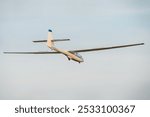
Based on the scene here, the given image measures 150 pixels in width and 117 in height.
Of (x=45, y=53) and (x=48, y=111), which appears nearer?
(x=48, y=111)

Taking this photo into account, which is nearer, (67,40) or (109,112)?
(109,112)

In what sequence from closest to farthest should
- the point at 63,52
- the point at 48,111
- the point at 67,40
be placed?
the point at 48,111 → the point at 67,40 → the point at 63,52

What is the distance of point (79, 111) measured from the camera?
10445 millimetres

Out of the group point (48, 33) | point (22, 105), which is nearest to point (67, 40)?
point (48, 33)

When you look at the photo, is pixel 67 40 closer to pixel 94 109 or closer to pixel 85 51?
pixel 85 51

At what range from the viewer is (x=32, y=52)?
14.1 metres

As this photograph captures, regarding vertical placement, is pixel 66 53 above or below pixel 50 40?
below

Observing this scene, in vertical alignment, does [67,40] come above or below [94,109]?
above

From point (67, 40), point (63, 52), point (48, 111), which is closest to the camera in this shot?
point (48, 111)

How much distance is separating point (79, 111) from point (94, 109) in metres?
0.41

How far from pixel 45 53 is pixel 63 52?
2.50ft

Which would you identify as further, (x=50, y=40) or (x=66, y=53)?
(x=66, y=53)

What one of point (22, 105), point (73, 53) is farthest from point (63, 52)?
point (22, 105)

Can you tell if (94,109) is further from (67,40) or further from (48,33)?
(48,33)
